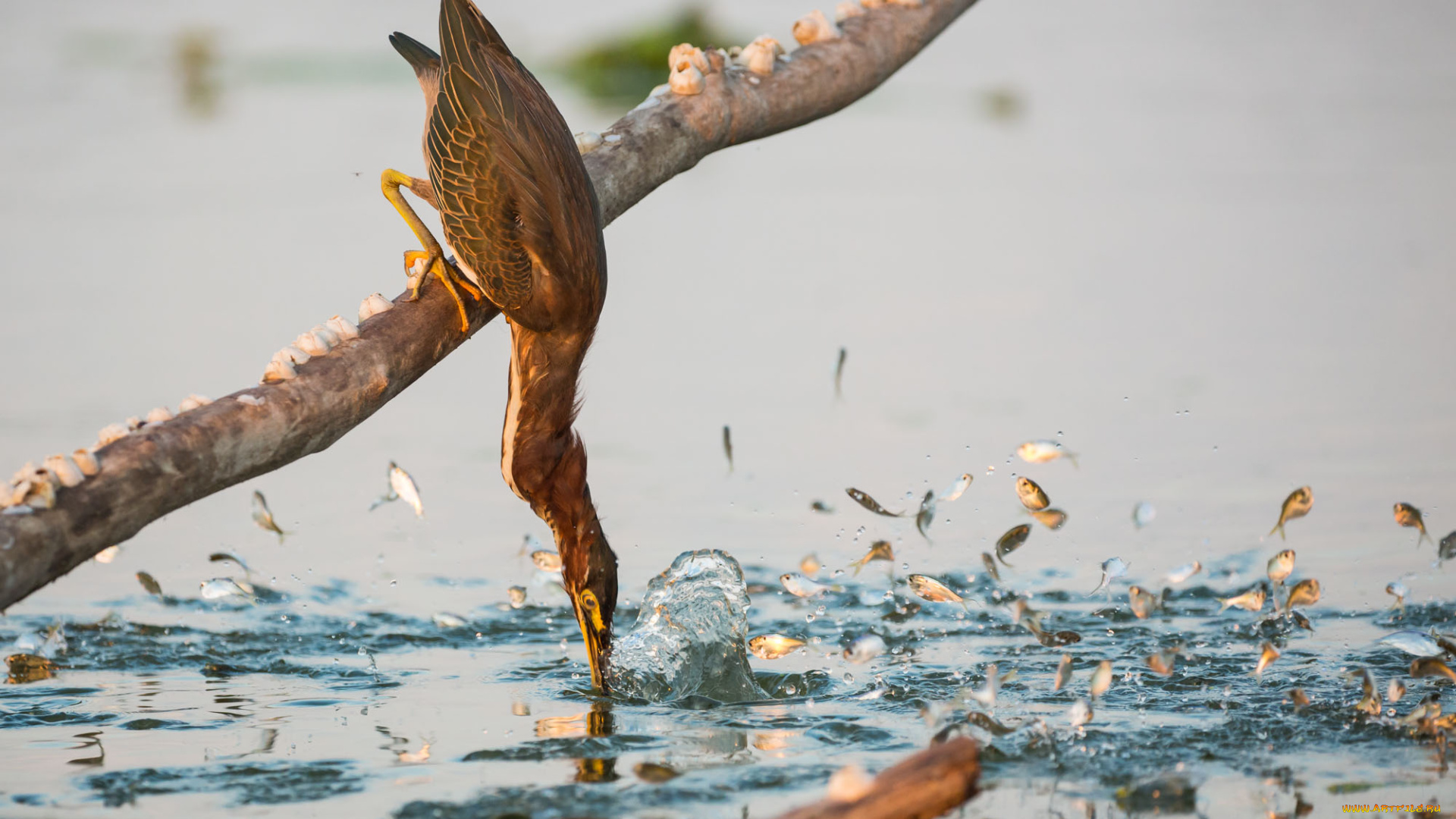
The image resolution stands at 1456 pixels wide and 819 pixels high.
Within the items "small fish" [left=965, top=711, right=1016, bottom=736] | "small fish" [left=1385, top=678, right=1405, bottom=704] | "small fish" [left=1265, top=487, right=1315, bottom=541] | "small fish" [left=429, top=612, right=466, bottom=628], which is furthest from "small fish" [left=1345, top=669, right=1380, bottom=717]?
"small fish" [left=429, top=612, right=466, bottom=628]

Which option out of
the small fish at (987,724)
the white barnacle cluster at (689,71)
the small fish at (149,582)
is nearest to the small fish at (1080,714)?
the small fish at (987,724)

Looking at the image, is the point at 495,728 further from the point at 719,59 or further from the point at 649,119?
the point at 719,59

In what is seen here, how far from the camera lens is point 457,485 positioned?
21.3ft

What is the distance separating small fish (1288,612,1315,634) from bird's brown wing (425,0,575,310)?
242 cm

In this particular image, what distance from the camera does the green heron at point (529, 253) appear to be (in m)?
4.37

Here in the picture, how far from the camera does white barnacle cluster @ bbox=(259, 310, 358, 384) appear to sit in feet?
12.9

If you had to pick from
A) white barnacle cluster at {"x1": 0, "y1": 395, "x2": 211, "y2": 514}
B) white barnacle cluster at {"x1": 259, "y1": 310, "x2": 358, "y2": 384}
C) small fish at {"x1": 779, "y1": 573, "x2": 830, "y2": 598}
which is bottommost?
small fish at {"x1": 779, "y1": 573, "x2": 830, "y2": 598}

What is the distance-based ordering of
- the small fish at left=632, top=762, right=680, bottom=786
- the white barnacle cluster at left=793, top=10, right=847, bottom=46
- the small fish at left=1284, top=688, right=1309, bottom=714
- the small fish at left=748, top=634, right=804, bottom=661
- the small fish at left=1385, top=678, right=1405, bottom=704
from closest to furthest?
the small fish at left=632, top=762, right=680, bottom=786 < the small fish at left=1385, top=678, right=1405, bottom=704 < the small fish at left=1284, top=688, right=1309, bottom=714 < the small fish at left=748, top=634, right=804, bottom=661 < the white barnacle cluster at left=793, top=10, right=847, bottom=46

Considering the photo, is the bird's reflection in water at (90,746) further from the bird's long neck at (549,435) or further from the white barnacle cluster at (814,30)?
the white barnacle cluster at (814,30)

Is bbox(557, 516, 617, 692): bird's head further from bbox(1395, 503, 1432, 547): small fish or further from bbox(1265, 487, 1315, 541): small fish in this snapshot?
bbox(1395, 503, 1432, 547): small fish

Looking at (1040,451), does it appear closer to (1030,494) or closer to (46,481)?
(1030,494)

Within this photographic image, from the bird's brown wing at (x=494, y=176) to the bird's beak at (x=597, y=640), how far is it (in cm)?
90

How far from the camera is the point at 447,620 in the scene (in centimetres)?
511

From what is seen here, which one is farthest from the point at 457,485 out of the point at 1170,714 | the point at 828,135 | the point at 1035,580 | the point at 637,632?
the point at 828,135
